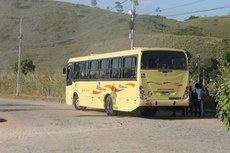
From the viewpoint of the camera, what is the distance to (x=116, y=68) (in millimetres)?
25344

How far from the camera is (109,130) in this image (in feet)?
59.9

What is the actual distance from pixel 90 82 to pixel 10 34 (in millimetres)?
97044

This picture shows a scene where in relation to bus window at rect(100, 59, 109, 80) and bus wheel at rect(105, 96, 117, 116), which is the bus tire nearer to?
bus window at rect(100, 59, 109, 80)

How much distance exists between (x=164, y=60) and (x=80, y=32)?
105 meters

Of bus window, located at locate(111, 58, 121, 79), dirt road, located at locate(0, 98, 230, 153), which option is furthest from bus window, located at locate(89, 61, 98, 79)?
dirt road, located at locate(0, 98, 230, 153)

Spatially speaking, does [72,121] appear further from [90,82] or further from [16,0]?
[16,0]

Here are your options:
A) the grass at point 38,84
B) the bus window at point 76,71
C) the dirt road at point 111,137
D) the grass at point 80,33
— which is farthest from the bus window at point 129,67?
the grass at point 80,33

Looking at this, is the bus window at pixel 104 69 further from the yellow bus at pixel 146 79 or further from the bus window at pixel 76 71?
the bus window at pixel 76 71

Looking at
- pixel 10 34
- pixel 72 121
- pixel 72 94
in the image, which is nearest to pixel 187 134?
pixel 72 121

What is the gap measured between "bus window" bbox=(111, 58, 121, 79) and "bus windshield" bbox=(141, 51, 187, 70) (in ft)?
6.65

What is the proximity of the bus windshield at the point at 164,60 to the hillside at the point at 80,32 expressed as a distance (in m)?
59.3

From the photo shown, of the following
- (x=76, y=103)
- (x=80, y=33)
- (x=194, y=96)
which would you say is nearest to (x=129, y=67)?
(x=194, y=96)

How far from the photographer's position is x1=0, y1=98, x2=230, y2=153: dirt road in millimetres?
13555

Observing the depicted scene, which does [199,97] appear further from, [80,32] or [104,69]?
[80,32]
